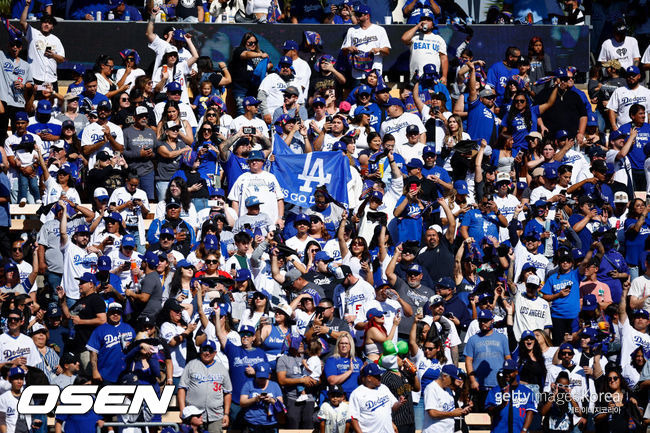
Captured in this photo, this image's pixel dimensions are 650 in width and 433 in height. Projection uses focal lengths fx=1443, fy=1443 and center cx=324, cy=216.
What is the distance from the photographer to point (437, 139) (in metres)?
22.2

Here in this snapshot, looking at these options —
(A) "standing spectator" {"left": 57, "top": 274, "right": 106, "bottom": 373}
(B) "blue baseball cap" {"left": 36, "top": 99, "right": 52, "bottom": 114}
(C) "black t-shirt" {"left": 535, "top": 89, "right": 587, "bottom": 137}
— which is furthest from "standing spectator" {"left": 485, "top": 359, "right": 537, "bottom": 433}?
(B) "blue baseball cap" {"left": 36, "top": 99, "right": 52, "bottom": 114}

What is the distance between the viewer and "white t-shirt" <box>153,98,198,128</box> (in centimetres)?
2212

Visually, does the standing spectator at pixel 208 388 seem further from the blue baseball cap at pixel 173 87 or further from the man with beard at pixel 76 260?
the blue baseball cap at pixel 173 87

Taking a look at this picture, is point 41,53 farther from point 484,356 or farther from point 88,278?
point 484,356

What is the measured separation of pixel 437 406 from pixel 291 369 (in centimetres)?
184

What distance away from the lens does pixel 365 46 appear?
23.6 meters

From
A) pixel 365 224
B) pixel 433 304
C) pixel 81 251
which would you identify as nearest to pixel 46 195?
pixel 81 251

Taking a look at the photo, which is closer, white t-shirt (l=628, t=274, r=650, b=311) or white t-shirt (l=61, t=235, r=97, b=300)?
white t-shirt (l=61, t=235, r=97, b=300)

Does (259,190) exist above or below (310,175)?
below

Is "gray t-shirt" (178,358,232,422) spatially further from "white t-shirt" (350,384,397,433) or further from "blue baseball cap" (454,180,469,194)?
"blue baseball cap" (454,180,469,194)

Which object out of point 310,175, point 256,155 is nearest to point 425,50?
point 310,175

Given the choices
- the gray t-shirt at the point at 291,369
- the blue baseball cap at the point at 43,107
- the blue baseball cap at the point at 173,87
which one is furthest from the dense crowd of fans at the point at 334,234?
the blue baseball cap at the point at 173,87

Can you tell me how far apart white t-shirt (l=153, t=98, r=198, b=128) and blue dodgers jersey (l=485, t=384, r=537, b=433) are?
7.07 metres

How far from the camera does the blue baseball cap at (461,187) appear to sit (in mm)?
20719
